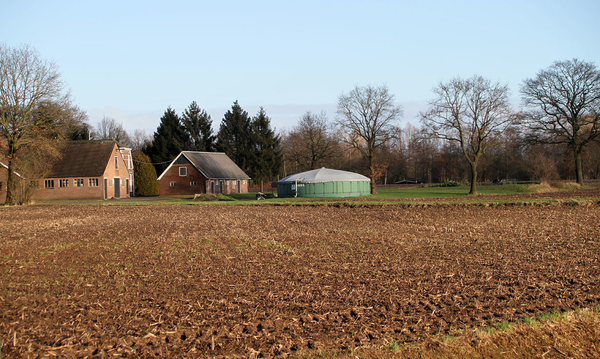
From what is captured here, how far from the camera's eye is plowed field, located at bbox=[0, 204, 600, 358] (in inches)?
271

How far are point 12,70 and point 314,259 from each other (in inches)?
1373

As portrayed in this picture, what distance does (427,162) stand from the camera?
96.4 metres

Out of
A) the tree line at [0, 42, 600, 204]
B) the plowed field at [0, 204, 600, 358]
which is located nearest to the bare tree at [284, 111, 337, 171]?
the tree line at [0, 42, 600, 204]

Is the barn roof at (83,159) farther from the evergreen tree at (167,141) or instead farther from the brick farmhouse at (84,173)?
the evergreen tree at (167,141)

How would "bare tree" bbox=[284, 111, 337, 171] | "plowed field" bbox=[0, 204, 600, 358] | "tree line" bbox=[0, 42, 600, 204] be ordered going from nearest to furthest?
"plowed field" bbox=[0, 204, 600, 358] → "tree line" bbox=[0, 42, 600, 204] → "bare tree" bbox=[284, 111, 337, 171]

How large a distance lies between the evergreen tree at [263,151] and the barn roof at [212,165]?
289 inches

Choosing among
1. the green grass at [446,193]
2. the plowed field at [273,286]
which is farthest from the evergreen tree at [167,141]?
the plowed field at [273,286]

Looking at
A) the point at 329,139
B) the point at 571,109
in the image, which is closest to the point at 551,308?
the point at 571,109

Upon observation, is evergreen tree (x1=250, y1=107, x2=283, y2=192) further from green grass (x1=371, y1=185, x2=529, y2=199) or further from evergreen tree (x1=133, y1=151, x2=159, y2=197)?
green grass (x1=371, y1=185, x2=529, y2=199)

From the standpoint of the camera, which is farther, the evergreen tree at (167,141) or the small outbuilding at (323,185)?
the evergreen tree at (167,141)

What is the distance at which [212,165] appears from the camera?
207 ft

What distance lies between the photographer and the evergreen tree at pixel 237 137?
7675cm

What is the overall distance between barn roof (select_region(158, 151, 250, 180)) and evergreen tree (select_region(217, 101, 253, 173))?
7492 millimetres

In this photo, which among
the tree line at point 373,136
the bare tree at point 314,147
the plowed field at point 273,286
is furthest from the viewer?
the bare tree at point 314,147
